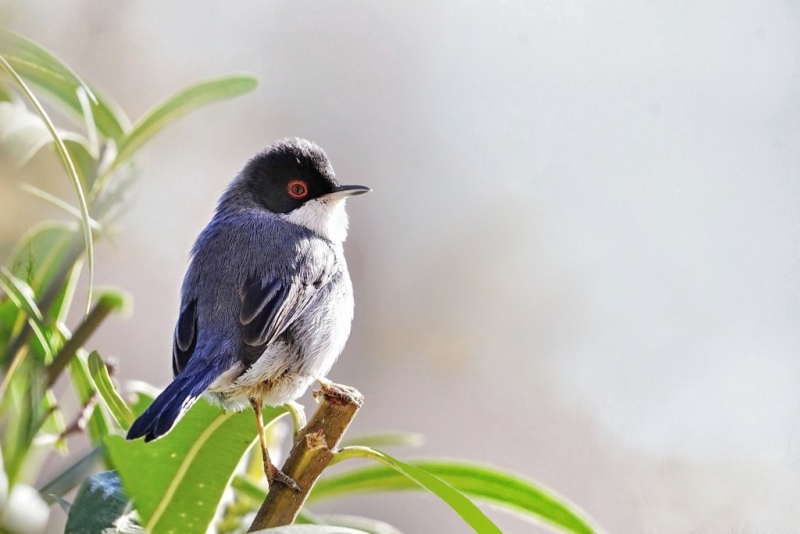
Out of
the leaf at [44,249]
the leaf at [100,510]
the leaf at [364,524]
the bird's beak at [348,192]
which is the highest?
the bird's beak at [348,192]

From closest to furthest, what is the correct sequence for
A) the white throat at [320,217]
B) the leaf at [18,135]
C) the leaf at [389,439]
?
the leaf at [18,135]
the leaf at [389,439]
the white throat at [320,217]

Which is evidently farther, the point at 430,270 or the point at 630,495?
the point at 430,270

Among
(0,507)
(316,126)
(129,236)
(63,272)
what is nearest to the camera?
(0,507)

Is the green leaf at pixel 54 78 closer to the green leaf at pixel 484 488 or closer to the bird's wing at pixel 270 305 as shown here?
the bird's wing at pixel 270 305

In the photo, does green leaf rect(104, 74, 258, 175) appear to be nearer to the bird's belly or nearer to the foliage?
the foliage

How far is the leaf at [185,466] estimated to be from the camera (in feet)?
3.67

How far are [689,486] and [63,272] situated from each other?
1279 millimetres

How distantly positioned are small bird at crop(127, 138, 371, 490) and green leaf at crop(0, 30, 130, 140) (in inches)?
11.8

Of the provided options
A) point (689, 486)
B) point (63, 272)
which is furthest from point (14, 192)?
point (689, 486)

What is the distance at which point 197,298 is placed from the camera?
1.28m

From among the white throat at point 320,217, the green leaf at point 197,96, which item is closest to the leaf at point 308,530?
the white throat at point 320,217

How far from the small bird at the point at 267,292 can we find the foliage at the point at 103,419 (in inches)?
3.2

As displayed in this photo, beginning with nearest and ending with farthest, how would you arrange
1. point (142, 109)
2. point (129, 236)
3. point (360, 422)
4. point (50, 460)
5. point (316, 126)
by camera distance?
1. point (50, 460)
2. point (129, 236)
3. point (360, 422)
4. point (316, 126)
5. point (142, 109)

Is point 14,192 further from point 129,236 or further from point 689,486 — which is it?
point 689,486
